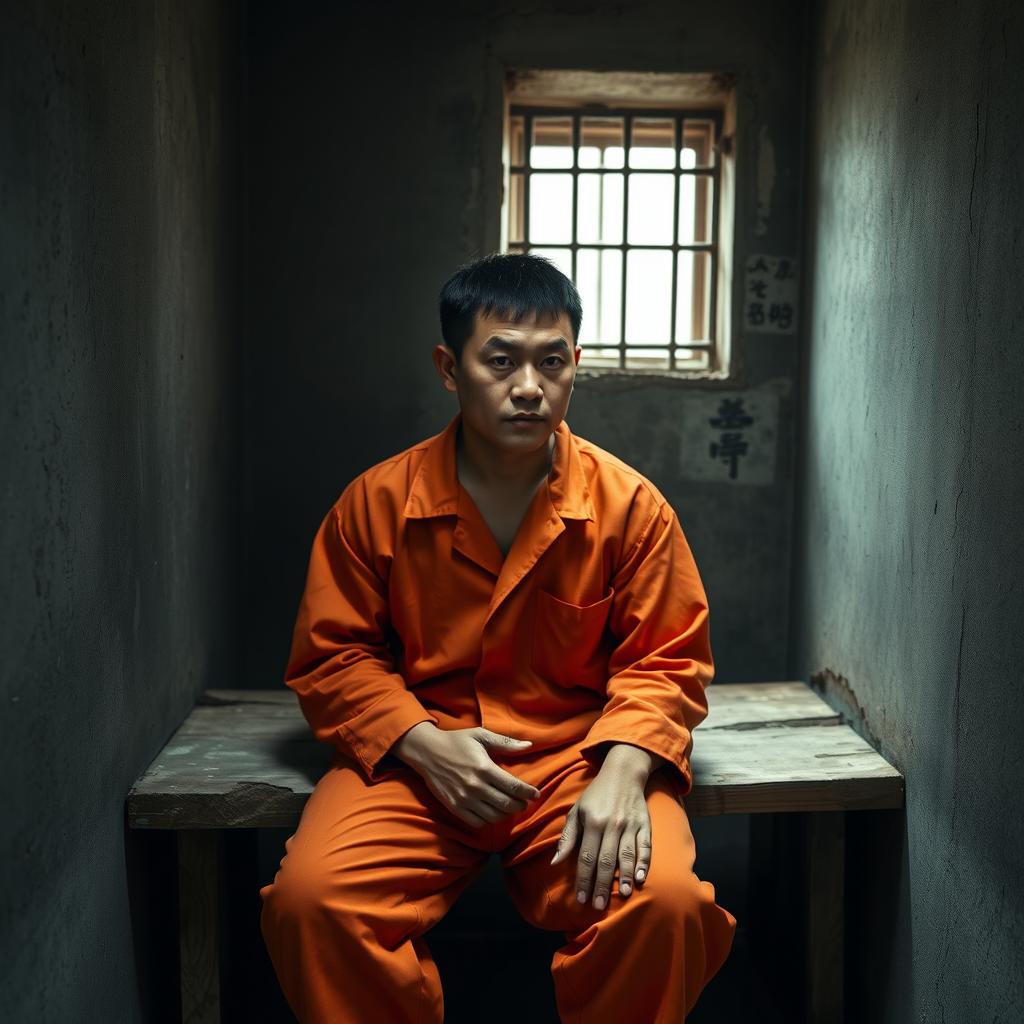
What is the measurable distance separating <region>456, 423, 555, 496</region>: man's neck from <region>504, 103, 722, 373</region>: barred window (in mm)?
1209

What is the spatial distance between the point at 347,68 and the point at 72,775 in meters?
2.33

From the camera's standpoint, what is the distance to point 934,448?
2270 mm

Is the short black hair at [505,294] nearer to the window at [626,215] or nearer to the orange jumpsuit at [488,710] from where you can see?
the orange jumpsuit at [488,710]

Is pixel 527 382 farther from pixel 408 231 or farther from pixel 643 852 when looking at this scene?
pixel 408 231

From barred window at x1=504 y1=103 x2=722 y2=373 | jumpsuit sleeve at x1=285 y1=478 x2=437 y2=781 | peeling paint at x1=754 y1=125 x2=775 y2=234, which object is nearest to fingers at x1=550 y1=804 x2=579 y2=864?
jumpsuit sleeve at x1=285 y1=478 x2=437 y2=781

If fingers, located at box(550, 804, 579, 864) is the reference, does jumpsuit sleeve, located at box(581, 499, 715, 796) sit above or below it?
above

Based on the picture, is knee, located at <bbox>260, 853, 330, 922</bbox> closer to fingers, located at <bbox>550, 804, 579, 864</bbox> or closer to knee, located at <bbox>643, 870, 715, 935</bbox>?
fingers, located at <bbox>550, 804, 579, 864</bbox>

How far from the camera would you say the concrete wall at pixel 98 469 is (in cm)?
166

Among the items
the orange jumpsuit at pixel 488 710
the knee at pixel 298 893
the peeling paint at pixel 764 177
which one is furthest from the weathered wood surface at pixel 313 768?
the peeling paint at pixel 764 177

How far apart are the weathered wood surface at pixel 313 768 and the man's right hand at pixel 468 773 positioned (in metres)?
0.34

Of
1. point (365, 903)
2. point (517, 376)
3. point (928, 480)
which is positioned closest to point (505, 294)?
point (517, 376)

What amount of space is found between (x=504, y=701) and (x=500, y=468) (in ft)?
1.59

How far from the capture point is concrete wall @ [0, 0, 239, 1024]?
166 cm

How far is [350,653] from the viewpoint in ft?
7.62
